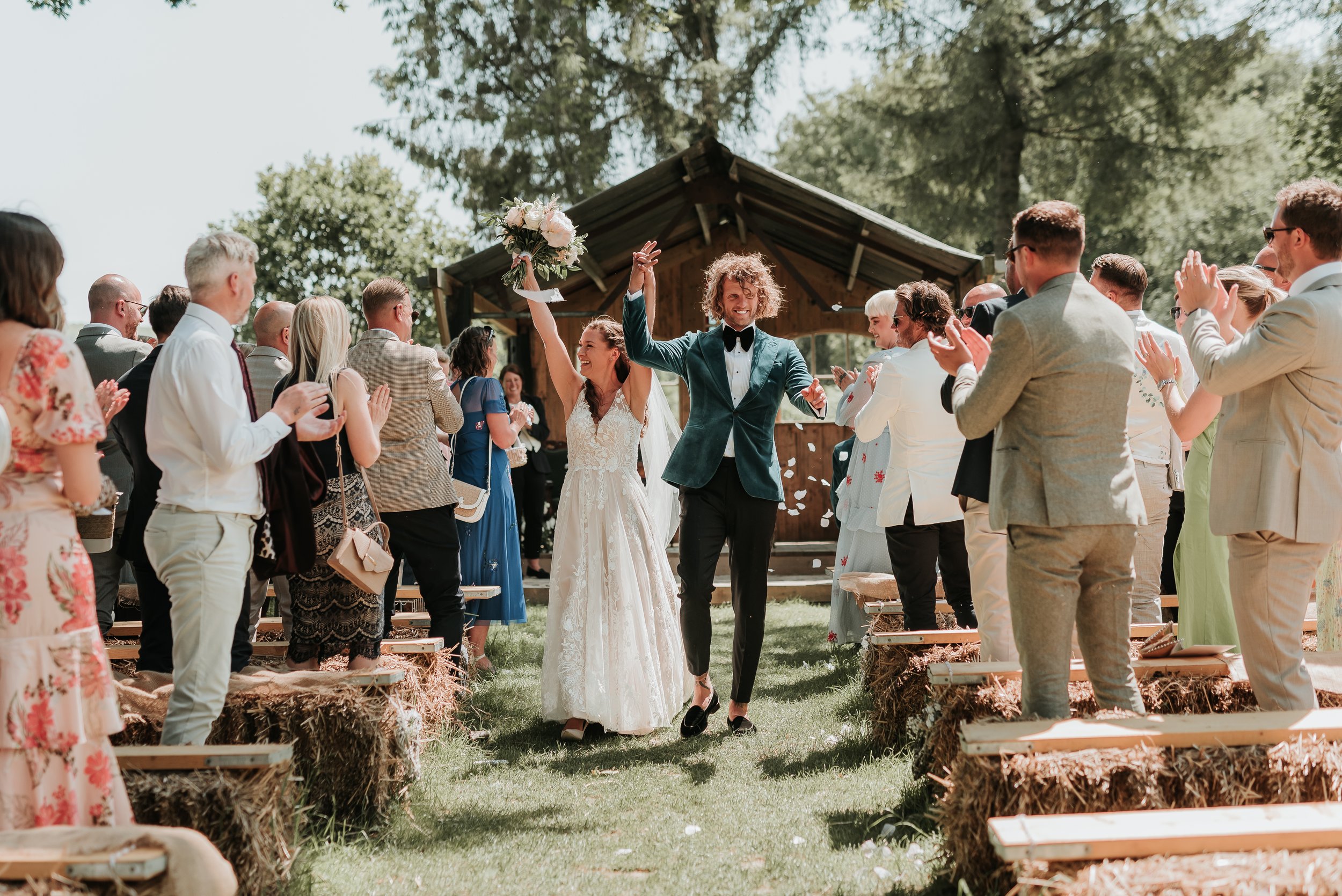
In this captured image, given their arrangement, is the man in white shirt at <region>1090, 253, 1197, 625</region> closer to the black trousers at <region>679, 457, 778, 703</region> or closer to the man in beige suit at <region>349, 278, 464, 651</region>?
the black trousers at <region>679, 457, 778, 703</region>

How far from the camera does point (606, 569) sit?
574cm

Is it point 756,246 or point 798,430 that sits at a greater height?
point 756,246

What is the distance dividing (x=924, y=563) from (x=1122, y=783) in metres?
2.66

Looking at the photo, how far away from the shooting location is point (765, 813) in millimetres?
4328

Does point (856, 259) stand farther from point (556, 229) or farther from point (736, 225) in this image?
point (556, 229)

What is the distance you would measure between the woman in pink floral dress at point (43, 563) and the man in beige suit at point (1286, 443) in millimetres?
3492

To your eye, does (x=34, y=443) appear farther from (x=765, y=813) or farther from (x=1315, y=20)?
(x=1315, y=20)

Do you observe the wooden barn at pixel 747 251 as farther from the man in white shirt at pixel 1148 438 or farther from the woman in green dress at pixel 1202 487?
the woman in green dress at pixel 1202 487

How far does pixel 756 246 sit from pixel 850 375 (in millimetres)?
8926

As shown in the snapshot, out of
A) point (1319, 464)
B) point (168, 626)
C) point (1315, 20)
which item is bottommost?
point (168, 626)

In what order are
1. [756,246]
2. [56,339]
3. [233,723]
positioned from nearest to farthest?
[56,339], [233,723], [756,246]

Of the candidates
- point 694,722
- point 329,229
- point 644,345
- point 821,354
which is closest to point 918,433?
point 644,345

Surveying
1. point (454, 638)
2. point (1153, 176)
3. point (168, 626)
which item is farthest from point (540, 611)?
point (1153, 176)

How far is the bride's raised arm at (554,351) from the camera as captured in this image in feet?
18.4
